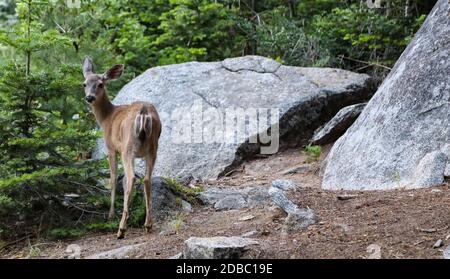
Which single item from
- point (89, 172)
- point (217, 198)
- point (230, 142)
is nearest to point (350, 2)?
point (230, 142)

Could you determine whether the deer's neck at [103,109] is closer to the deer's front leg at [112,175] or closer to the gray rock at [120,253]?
the deer's front leg at [112,175]

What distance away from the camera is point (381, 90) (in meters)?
9.93

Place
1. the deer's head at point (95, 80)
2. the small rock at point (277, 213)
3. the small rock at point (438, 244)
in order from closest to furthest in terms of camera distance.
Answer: the small rock at point (438, 244) < the small rock at point (277, 213) < the deer's head at point (95, 80)

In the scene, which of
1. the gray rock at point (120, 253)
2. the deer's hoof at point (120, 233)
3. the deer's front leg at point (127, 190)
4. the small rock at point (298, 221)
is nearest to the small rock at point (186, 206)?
the deer's front leg at point (127, 190)

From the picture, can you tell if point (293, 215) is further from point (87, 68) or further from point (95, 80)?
point (87, 68)

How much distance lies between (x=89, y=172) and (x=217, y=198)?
1.74m

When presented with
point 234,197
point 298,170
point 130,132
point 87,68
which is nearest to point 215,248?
point 130,132

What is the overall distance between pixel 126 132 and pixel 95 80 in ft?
3.62

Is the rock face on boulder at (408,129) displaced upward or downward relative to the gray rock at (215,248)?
upward

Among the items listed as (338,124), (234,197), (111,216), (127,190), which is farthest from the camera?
(338,124)

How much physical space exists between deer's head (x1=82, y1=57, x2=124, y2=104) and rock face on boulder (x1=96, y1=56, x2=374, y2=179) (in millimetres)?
2694

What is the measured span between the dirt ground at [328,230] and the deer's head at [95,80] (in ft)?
5.87

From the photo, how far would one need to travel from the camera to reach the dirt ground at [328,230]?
6.14 m

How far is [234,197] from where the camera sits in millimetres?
9102
